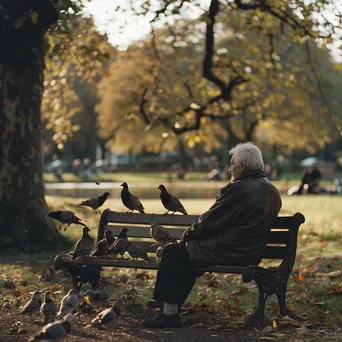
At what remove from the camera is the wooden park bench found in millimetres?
7336

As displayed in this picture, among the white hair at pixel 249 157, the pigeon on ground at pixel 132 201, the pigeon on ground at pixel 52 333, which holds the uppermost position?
the white hair at pixel 249 157

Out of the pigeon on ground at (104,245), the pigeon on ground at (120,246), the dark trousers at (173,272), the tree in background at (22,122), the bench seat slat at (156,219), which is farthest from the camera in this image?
the tree in background at (22,122)

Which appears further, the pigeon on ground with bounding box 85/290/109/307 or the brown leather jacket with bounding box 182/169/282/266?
the pigeon on ground with bounding box 85/290/109/307

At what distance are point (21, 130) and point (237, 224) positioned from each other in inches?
263

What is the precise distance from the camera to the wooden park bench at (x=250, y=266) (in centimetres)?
734

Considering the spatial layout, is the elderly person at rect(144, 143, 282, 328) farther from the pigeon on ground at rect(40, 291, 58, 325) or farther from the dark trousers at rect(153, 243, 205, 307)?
the pigeon on ground at rect(40, 291, 58, 325)

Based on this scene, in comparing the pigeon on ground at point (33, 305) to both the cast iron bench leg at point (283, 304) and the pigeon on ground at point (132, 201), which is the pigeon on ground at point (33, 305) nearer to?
the pigeon on ground at point (132, 201)

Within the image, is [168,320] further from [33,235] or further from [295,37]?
[295,37]

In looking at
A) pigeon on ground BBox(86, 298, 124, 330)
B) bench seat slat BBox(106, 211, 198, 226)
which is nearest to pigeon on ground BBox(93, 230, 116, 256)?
bench seat slat BBox(106, 211, 198, 226)

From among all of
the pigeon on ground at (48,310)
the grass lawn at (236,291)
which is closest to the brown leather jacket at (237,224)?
the grass lawn at (236,291)

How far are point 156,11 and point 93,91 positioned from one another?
179 ft

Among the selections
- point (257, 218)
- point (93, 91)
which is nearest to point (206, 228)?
point (257, 218)

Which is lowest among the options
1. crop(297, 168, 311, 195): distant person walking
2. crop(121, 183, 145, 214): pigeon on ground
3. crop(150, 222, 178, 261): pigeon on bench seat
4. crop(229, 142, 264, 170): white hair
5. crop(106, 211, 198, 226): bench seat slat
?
crop(297, 168, 311, 195): distant person walking

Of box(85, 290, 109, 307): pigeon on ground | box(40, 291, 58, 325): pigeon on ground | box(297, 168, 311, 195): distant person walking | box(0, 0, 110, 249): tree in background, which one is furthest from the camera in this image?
box(297, 168, 311, 195): distant person walking
